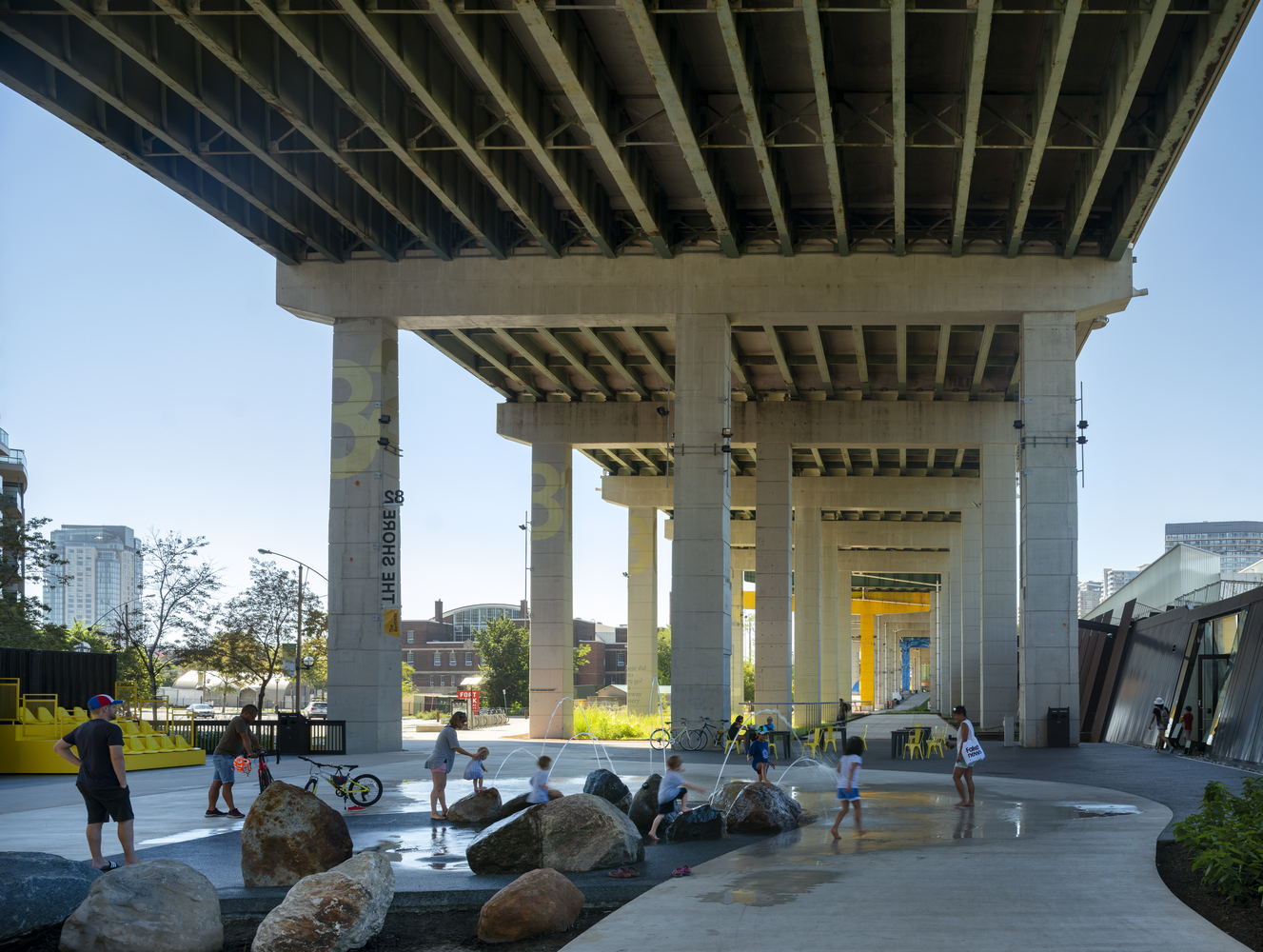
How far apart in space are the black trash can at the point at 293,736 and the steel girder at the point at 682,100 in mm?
16331

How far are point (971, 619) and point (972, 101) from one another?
40301mm

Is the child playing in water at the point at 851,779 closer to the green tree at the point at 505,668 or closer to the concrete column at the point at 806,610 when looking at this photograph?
the concrete column at the point at 806,610

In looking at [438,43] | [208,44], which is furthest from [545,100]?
[208,44]

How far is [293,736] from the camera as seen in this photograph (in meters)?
30.3

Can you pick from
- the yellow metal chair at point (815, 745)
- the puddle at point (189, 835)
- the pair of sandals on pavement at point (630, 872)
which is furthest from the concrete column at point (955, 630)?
the pair of sandals on pavement at point (630, 872)

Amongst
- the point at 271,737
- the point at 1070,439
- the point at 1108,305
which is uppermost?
the point at 1108,305

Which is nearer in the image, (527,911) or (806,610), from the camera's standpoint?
(527,911)

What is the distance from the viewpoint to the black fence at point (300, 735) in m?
30.2

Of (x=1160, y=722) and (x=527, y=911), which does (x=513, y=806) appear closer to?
(x=527, y=911)

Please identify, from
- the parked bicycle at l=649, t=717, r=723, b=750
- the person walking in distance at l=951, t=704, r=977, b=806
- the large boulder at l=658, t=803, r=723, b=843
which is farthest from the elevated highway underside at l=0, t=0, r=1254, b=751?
the large boulder at l=658, t=803, r=723, b=843

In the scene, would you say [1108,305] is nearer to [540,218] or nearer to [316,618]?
[540,218]

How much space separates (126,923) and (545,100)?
1984 centimetres

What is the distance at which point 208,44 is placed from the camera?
21.0 metres

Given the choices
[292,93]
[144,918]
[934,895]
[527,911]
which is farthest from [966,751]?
[292,93]
